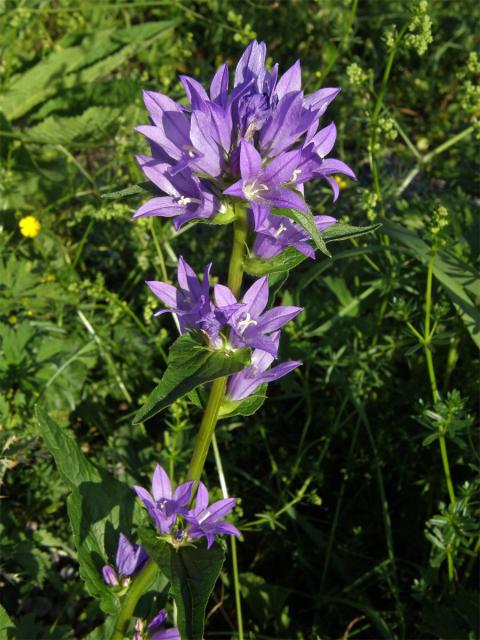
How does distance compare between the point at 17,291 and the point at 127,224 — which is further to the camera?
the point at 127,224

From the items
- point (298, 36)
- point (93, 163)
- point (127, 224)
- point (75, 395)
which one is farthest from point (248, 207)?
point (298, 36)

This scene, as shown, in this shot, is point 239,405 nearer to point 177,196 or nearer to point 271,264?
point 271,264

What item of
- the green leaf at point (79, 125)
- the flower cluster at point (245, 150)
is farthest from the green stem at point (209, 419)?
the green leaf at point (79, 125)

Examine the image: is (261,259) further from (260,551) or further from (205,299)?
(260,551)

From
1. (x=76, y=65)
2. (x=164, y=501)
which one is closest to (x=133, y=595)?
(x=164, y=501)

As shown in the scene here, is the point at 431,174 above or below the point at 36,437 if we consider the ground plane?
below
